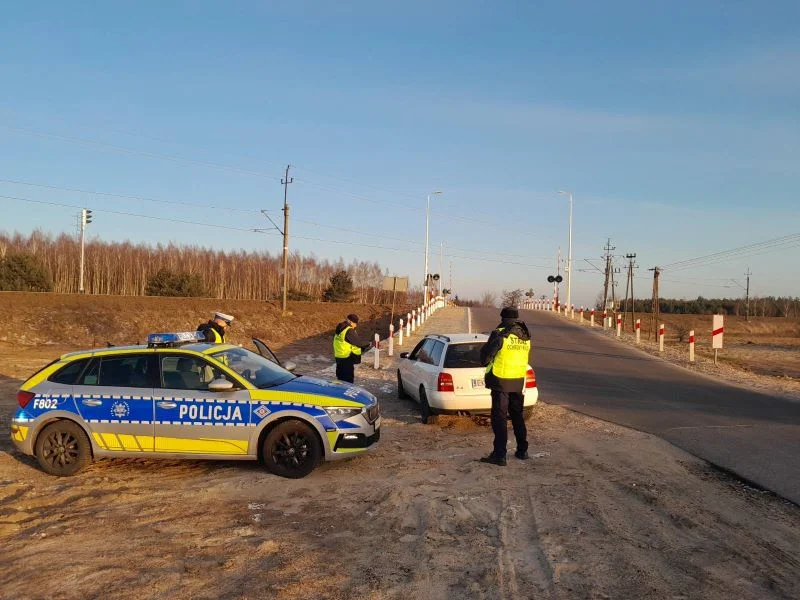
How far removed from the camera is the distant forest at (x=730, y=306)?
10969 centimetres

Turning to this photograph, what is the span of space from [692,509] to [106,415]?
6.21 m

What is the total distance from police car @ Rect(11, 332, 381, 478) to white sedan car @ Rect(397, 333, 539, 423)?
8.91 ft

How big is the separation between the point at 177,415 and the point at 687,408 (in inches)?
359

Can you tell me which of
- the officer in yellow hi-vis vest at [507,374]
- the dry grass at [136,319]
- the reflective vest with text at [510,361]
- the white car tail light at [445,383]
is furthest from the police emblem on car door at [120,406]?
the dry grass at [136,319]

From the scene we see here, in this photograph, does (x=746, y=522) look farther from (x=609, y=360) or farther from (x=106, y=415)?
(x=609, y=360)

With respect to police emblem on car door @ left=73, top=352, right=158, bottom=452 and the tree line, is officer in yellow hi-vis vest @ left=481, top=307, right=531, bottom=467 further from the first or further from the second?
the tree line

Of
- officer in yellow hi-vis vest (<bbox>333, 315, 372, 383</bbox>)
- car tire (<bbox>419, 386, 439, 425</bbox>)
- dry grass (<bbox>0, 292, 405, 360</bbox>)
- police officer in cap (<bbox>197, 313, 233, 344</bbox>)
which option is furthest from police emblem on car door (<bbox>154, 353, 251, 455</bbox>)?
dry grass (<bbox>0, 292, 405, 360</bbox>)

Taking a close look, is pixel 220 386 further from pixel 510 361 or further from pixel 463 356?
pixel 463 356

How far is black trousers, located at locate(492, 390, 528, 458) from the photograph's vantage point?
7879 millimetres

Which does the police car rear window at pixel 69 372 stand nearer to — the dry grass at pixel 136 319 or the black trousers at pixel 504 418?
the black trousers at pixel 504 418

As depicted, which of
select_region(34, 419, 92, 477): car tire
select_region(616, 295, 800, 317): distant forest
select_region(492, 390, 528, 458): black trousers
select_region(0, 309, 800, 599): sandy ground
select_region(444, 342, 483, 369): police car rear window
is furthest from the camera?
select_region(616, 295, 800, 317): distant forest

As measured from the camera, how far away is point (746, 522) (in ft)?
19.0

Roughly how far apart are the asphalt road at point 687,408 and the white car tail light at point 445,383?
283cm

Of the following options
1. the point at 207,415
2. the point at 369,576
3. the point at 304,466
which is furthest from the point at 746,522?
the point at 207,415
